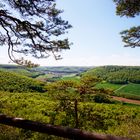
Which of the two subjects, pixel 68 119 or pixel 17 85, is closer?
pixel 68 119

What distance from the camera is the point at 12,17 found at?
13102 mm

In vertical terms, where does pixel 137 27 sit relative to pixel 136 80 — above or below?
above

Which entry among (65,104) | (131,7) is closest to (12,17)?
(131,7)

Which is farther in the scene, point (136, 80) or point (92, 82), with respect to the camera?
point (136, 80)

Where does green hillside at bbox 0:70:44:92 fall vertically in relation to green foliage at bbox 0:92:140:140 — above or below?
below

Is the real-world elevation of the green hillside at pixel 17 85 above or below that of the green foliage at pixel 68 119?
below

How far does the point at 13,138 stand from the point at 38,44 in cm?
843

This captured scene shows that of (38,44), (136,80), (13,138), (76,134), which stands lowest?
(136,80)

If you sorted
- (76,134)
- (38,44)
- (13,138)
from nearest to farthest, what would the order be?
(76,134)
(13,138)
(38,44)

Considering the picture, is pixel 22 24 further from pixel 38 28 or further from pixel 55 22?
pixel 55 22

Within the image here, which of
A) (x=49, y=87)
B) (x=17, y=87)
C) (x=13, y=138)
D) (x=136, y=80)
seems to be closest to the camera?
(x=13, y=138)

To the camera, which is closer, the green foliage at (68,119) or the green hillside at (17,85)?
the green foliage at (68,119)

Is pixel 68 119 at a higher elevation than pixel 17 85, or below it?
higher

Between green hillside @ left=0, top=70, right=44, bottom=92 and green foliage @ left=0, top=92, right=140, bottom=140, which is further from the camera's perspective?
green hillside @ left=0, top=70, right=44, bottom=92
